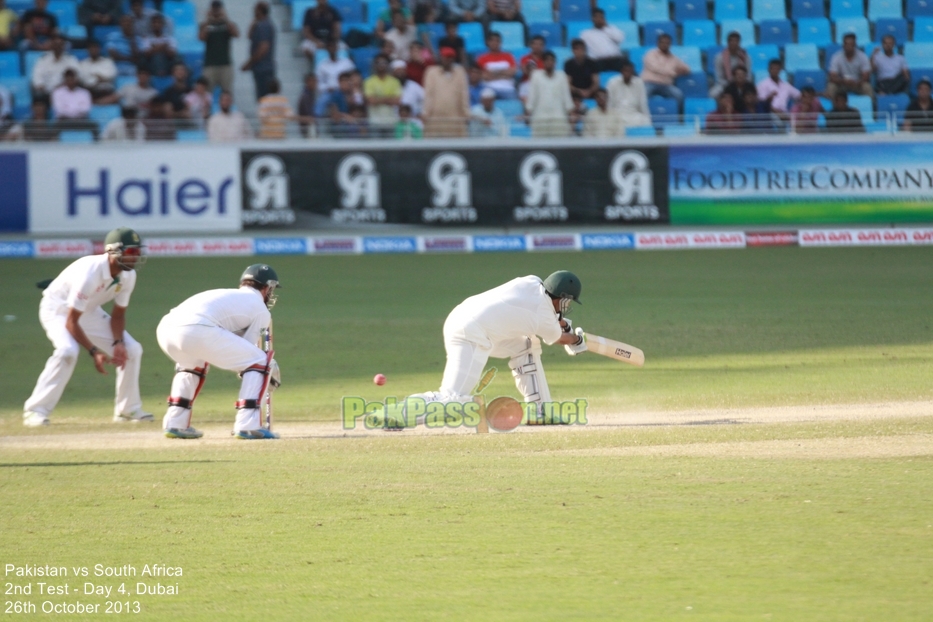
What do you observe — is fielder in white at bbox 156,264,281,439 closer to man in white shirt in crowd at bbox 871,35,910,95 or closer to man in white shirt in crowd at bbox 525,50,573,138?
man in white shirt in crowd at bbox 525,50,573,138

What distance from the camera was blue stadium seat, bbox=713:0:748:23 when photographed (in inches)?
1017

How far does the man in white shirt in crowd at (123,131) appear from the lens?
2123cm

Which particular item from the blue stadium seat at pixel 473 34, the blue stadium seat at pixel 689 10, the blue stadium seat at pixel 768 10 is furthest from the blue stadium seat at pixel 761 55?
the blue stadium seat at pixel 473 34

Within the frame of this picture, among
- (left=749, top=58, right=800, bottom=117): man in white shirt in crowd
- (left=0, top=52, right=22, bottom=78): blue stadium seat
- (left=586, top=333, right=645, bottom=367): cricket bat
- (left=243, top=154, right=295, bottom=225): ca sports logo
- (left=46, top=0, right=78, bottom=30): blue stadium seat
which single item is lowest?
(left=586, top=333, right=645, bottom=367): cricket bat

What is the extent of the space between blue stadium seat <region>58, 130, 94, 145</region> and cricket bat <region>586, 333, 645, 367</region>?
13434 mm

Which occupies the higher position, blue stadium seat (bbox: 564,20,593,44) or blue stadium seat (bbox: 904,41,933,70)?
blue stadium seat (bbox: 564,20,593,44)

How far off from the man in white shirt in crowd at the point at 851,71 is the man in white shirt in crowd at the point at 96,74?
13.3m

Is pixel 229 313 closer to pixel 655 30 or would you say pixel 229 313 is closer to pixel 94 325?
pixel 94 325

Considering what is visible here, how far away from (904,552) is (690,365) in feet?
22.5

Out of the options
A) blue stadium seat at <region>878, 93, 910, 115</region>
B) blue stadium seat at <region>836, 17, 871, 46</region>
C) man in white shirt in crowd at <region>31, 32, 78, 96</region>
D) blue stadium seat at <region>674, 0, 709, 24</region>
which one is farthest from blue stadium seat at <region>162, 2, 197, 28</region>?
blue stadium seat at <region>878, 93, 910, 115</region>

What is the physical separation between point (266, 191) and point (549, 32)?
715 cm

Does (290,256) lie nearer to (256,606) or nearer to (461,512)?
(461,512)

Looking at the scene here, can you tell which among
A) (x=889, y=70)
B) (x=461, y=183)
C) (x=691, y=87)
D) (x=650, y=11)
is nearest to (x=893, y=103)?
(x=889, y=70)

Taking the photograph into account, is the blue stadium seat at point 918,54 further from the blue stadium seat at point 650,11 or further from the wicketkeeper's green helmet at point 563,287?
the wicketkeeper's green helmet at point 563,287
